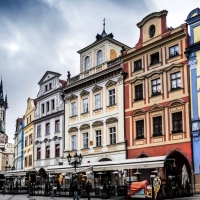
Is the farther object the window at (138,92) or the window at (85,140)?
the window at (85,140)

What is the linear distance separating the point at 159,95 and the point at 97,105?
8.41 m

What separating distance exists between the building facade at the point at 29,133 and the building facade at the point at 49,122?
2719 millimetres

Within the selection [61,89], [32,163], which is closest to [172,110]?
[61,89]

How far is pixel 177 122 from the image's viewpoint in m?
30.4

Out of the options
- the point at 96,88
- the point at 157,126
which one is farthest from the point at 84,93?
the point at 157,126

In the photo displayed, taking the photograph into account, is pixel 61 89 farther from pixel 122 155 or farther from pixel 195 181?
pixel 195 181

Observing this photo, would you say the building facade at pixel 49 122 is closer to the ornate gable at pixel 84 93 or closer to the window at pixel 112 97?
the ornate gable at pixel 84 93

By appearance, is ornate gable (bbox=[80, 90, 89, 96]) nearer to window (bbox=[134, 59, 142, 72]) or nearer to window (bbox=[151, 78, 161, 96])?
window (bbox=[134, 59, 142, 72])

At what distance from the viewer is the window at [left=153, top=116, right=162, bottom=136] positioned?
1249 inches

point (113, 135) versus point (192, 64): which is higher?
point (192, 64)

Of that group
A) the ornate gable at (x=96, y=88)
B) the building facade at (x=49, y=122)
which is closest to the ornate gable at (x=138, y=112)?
the ornate gable at (x=96, y=88)

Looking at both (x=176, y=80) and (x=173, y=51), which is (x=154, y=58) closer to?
(x=173, y=51)

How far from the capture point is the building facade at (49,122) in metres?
44.0

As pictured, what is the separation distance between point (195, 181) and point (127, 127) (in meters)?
8.66
